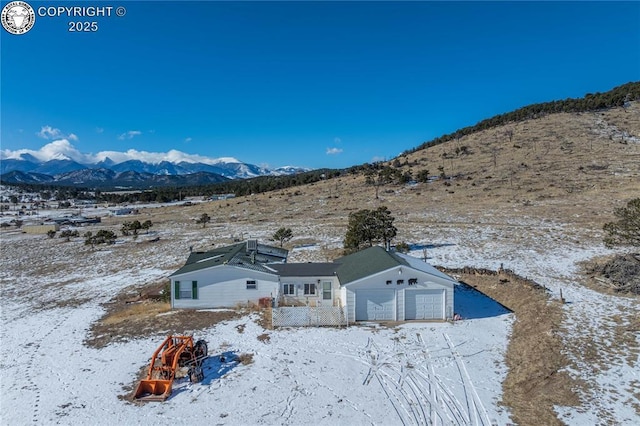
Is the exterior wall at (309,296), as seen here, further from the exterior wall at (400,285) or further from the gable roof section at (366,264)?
the exterior wall at (400,285)

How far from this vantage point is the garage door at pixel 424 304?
68.4 ft

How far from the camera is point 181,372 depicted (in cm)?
1495

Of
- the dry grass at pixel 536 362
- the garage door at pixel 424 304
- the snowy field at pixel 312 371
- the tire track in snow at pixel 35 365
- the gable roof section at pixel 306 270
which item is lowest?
the tire track in snow at pixel 35 365

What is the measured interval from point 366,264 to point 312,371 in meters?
8.47

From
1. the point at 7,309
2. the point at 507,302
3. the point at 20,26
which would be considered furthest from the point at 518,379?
the point at 20,26

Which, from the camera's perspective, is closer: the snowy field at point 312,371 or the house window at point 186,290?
the snowy field at point 312,371

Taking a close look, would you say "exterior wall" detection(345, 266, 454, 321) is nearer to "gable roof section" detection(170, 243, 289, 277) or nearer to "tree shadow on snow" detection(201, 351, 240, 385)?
"gable roof section" detection(170, 243, 289, 277)

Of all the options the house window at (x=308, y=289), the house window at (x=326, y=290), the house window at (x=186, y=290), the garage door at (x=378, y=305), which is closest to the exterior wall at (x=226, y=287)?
the house window at (x=186, y=290)

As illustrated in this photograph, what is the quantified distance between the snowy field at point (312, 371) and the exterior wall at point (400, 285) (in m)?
0.97

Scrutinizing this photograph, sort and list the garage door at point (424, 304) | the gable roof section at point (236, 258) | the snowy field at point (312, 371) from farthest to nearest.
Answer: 1. the gable roof section at point (236, 258)
2. the garage door at point (424, 304)
3. the snowy field at point (312, 371)

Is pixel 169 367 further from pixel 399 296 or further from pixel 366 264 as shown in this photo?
pixel 366 264

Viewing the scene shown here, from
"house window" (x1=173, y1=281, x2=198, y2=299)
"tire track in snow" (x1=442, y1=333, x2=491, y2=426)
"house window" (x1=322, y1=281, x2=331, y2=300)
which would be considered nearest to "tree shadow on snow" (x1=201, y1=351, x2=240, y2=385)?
"house window" (x1=173, y1=281, x2=198, y2=299)

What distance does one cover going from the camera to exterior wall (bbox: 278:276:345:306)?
75.7 ft

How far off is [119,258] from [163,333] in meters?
24.8
